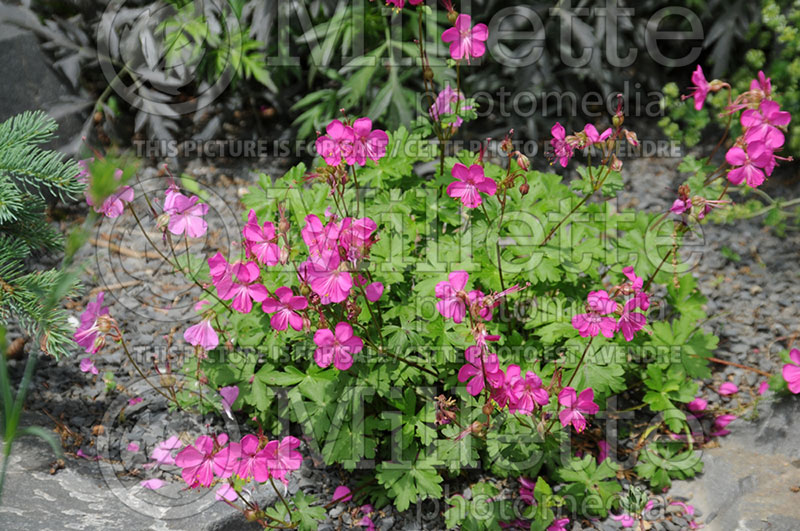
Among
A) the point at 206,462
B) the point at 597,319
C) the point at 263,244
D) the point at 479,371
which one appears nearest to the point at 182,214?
the point at 263,244

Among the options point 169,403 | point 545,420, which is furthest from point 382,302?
point 169,403

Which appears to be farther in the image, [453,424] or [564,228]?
[564,228]

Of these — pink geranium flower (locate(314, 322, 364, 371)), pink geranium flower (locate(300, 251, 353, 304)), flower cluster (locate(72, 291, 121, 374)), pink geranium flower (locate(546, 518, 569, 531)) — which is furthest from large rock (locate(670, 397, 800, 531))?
flower cluster (locate(72, 291, 121, 374))

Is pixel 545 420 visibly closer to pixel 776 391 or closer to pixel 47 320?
pixel 776 391

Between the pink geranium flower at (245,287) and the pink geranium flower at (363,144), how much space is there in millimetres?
393

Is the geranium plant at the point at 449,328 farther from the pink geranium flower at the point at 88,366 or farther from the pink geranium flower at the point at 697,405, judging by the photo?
the pink geranium flower at the point at 88,366

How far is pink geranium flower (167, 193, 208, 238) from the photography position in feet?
6.45

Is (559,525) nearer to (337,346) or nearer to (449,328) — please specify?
(449,328)

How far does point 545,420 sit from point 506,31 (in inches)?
89.3

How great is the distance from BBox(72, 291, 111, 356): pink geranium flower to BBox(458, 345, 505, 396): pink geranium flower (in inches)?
36.9

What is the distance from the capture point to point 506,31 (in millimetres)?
3619

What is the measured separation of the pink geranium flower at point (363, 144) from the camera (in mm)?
1891

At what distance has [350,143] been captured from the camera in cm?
189

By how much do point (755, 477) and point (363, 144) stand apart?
1.65 m
